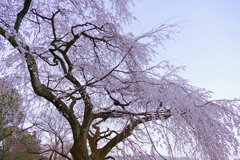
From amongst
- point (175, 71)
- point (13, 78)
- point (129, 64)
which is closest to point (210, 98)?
point (175, 71)

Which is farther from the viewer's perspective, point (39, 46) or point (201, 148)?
point (39, 46)

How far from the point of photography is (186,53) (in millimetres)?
3633

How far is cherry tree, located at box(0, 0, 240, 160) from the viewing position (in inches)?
85.4

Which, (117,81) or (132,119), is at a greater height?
(117,81)

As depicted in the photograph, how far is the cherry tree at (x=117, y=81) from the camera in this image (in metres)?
→ 2.17

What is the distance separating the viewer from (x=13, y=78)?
2.65m

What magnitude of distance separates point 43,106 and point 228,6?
3567 mm

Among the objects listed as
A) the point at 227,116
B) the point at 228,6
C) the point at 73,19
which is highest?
the point at 228,6

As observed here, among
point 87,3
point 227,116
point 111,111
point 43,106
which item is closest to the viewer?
Answer: point 227,116

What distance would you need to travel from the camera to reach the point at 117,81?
9.18 feet

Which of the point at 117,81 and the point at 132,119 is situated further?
the point at 117,81

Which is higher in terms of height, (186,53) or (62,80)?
(186,53)

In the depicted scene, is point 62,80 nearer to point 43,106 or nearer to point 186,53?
point 43,106

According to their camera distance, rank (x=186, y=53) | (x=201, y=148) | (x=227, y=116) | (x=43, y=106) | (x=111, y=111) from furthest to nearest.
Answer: (x=186, y=53)
(x=43, y=106)
(x=111, y=111)
(x=227, y=116)
(x=201, y=148)
